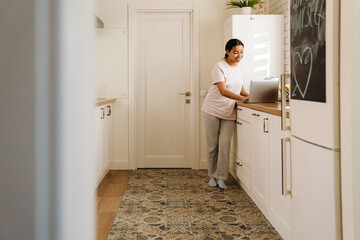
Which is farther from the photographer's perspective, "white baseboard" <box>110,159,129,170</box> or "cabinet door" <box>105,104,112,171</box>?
"white baseboard" <box>110,159,129,170</box>

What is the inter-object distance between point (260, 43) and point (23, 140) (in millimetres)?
3813

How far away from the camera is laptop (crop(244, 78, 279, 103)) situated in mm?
3158

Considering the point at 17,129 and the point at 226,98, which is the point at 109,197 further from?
the point at 17,129

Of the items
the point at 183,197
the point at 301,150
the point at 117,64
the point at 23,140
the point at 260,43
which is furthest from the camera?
the point at 117,64

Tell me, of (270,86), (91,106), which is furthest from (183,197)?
(91,106)

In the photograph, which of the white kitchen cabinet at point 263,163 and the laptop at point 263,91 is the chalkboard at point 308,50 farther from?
the laptop at point 263,91

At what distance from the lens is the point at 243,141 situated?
3.23m

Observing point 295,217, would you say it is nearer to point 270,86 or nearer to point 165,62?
point 270,86

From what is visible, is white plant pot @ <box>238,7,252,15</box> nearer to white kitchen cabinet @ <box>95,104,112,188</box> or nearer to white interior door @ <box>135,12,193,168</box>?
white interior door @ <box>135,12,193,168</box>

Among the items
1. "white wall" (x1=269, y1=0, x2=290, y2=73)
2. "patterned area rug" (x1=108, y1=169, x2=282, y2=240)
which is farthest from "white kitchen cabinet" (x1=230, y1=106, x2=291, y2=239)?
"white wall" (x1=269, y1=0, x2=290, y2=73)

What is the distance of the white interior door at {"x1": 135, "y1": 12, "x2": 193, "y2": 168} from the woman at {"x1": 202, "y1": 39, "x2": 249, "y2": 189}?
924 millimetres

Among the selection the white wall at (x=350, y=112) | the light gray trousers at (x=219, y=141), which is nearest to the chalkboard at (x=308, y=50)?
the white wall at (x=350, y=112)

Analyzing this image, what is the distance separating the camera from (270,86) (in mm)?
3191

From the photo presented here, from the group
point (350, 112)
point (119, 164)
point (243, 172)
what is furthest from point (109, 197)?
point (350, 112)
